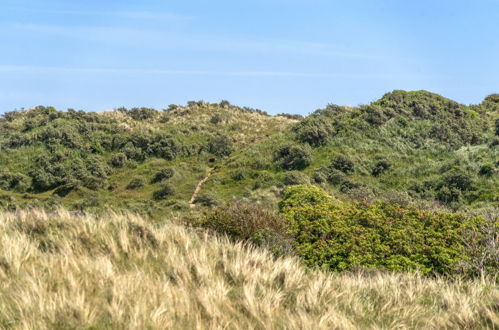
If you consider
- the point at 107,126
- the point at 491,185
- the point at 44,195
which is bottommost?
the point at 44,195

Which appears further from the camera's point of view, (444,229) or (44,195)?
(44,195)

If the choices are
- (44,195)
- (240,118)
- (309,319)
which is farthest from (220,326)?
(240,118)

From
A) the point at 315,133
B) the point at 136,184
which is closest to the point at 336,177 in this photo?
the point at 315,133

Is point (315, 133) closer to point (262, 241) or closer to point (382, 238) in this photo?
point (382, 238)

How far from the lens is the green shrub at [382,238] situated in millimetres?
12852

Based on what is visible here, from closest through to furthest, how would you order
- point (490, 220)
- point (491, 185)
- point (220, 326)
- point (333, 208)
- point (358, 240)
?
point (220, 326), point (358, 240), point (490, 220), point (333, 208), point (491, 185)

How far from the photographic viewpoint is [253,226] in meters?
13.2

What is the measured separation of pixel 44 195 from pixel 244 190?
1621cm

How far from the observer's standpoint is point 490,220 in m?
14.8

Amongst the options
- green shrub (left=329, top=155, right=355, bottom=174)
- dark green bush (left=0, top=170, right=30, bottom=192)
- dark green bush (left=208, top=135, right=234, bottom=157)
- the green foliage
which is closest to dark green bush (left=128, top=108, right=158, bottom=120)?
dark green bush (left=208, top=135, right=234, bottom=157)

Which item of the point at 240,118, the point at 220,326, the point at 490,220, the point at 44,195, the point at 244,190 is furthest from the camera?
the point at 240,118

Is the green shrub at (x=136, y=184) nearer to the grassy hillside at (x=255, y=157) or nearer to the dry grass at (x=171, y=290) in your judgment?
the grassy hillside at (x=255, y=157)

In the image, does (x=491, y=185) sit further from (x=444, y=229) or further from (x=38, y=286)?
(x=38, y=286)

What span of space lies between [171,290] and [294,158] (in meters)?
34.8
